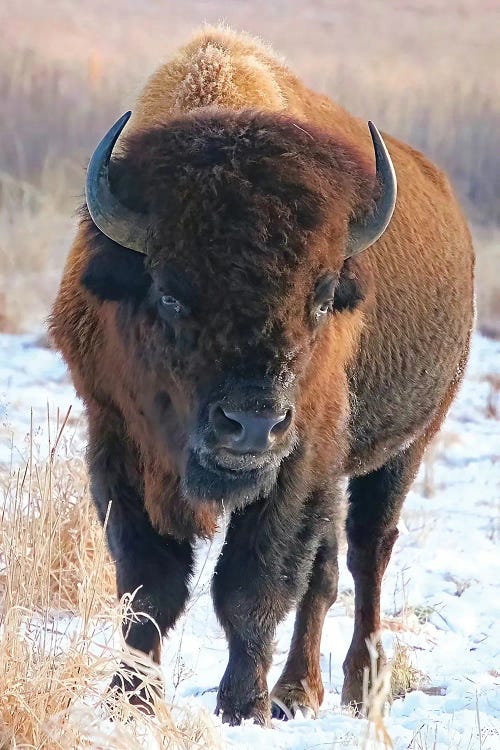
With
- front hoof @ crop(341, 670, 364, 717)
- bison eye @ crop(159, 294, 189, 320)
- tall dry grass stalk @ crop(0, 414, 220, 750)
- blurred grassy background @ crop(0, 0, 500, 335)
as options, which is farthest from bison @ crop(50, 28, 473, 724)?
blurred grassy background @ crop(0, 0, 500, 335)

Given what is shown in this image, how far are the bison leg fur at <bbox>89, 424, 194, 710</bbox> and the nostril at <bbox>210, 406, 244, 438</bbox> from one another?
0.74 meters

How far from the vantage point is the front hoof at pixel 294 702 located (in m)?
5.09

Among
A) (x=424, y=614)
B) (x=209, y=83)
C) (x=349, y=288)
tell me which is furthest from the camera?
(x=424, y=614)

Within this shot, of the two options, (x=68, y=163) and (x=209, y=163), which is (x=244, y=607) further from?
(x=68, y=163)

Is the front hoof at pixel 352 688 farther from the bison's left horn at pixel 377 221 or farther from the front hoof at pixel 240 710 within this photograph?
the bison's left horn at pixel 377 221

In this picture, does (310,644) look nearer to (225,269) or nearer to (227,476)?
(227,476)

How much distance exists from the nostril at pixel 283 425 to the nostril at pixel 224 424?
0.40ft

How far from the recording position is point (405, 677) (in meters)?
5.24

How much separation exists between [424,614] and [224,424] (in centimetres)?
314

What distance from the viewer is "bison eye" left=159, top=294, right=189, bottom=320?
4047 millimetres

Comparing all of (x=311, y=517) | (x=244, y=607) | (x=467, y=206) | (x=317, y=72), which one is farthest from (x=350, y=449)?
(x=317, y=72)

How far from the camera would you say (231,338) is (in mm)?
3879

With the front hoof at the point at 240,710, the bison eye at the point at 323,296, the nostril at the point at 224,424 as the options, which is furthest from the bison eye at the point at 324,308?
the front hoof at the point at 240,710

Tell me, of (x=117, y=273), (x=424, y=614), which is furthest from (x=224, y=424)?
(x=424, y=614)
